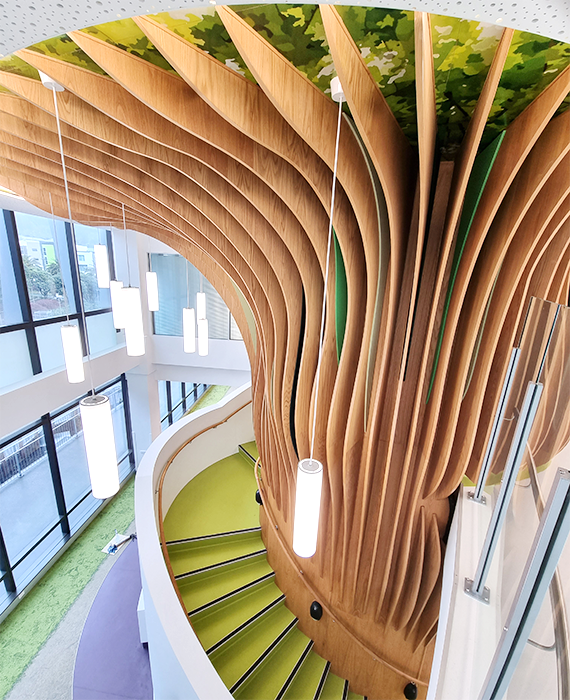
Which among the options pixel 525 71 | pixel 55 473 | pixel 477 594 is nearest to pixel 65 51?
pixel 525 71

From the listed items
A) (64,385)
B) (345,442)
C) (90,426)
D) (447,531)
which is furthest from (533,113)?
(64,385)

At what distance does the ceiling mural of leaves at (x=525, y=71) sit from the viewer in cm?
140

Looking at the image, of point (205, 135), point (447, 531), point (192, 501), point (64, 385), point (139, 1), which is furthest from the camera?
point (64, 385)

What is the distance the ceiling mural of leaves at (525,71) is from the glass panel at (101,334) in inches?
313

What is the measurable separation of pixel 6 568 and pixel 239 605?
14.1ft

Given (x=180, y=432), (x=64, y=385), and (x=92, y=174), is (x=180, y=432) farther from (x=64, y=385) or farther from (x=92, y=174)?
(x=92, y=174)

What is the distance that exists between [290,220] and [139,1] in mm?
2026

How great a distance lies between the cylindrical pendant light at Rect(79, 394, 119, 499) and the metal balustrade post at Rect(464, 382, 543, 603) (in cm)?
221

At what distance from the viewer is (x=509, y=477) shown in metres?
1.83

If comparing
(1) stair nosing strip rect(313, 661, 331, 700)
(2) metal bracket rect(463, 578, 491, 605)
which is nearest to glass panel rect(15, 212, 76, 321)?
(1) stair nosing strip rect(313, 661, 331, 700)

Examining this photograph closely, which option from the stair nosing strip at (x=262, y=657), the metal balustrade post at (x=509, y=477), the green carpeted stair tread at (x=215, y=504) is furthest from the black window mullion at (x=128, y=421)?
the metal balustrade post at (x=509, y=477)

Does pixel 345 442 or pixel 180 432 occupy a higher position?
pixel 345 442

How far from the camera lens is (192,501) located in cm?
591

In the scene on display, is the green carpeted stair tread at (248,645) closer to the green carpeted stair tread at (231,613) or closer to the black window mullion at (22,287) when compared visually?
the green carpeted stair tread at (231,613)
